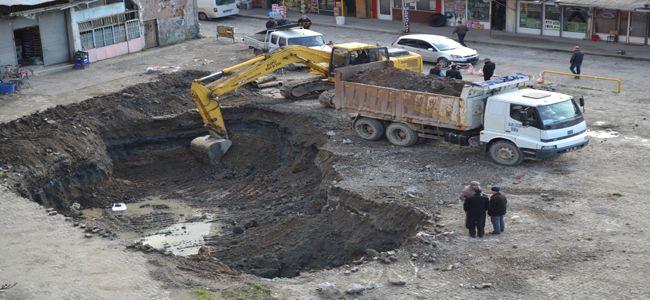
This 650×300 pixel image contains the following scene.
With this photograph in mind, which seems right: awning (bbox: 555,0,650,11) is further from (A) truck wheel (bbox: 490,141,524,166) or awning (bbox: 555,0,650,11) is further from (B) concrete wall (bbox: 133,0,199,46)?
(B) concrete wall (bbox: 133,0,199,46)

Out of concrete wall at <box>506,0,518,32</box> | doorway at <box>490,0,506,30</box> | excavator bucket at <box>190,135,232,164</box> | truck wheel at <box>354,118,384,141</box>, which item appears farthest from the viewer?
doorway at <box>490,0,506,30</box>

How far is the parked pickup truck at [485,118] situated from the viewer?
22.9 metres

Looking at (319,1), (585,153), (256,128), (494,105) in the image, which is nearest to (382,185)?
(494,105)

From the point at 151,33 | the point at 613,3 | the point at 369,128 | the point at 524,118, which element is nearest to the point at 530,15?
the point at 613,3

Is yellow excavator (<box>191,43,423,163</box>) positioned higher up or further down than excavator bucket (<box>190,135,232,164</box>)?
higher up

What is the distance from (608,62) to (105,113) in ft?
62.7

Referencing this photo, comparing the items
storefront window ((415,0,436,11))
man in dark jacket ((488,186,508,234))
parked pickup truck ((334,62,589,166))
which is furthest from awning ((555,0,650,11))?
man in dark jacket ((488,186,508,234))

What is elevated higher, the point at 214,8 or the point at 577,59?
the point at 214,8

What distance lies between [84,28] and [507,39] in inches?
715

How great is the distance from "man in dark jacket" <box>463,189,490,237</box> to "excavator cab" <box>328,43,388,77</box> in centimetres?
1145

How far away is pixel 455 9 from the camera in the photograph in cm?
4488

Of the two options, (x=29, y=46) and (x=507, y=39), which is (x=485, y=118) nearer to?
(x=507, y=39)

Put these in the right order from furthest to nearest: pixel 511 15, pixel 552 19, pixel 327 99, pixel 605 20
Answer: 1. pixel 511 15
2. pixel 552 19
3. pixel 605 20
4. pixel 327 99

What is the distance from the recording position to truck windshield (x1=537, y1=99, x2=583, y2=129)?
898 inches
